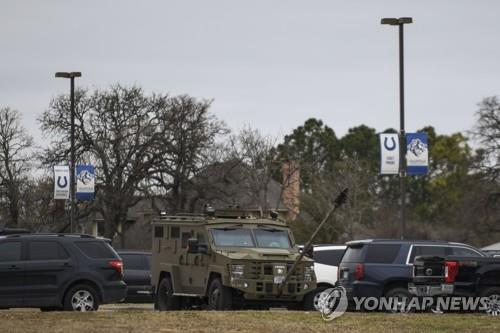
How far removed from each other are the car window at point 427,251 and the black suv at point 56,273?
638cm

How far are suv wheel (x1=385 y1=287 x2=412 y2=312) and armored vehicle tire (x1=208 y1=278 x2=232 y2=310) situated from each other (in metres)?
3.54

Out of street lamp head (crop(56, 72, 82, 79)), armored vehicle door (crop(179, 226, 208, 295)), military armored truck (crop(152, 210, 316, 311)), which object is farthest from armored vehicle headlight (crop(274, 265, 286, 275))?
street lamp head (crop(56, 72, 82, 79))

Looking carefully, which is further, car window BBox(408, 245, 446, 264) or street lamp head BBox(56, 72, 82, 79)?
street lamp head BBox(56, 72, 82, 79)

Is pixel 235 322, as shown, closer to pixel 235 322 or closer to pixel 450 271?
pixel 235 322

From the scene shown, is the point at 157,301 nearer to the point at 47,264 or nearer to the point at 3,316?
the point at 47,264

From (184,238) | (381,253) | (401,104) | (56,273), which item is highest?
(401,104)

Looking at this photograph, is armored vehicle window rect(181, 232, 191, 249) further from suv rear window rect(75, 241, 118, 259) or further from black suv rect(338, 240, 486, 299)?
black suv rect(338, 240, 486, 299)

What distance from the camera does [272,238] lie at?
25.6 m

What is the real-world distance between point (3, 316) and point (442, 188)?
9991 cm

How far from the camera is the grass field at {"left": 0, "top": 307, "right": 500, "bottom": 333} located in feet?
63.6

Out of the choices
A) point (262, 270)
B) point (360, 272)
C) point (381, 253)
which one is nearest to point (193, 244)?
point (262, 270)

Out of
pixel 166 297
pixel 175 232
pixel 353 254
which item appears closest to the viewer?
pixel 175 232

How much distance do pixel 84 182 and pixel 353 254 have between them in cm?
2213

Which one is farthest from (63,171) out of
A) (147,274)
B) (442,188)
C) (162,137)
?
(442,188)
